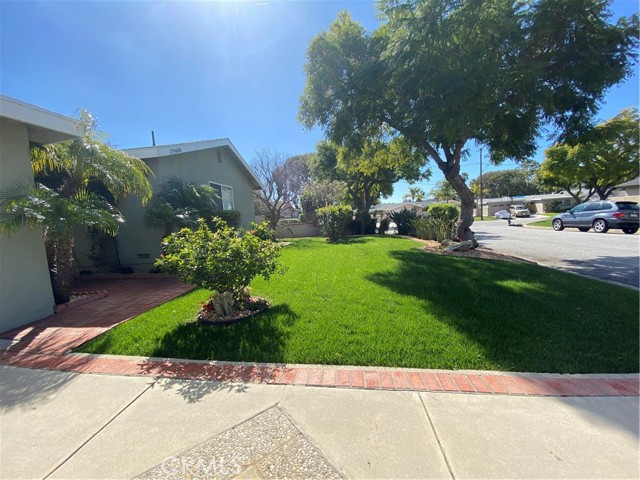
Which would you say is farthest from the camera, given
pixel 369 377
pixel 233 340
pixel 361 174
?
pixel 361 174

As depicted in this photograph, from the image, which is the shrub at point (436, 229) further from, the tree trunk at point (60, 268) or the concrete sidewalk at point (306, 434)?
the tree trunk at point (60, 268)

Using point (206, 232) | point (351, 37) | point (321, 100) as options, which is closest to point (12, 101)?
point (206, 232)

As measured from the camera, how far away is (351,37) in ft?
29.5

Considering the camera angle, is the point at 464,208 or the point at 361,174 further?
the point at 361,174

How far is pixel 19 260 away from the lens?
4590 mm

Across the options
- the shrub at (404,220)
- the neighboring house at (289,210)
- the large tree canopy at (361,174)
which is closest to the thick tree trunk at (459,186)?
the large tree canopy at (361,174)

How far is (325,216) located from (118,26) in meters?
10.00

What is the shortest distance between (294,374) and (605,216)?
2023cm

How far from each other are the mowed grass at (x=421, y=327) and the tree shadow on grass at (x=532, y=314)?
0.05 ft

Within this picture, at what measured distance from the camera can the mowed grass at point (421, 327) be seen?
10.3ft

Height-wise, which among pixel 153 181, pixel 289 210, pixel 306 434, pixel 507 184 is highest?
pixel 507 184

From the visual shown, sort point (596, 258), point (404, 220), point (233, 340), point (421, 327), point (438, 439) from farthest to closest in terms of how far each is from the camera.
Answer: point (404, 220)
point (596, 258)
point (421, 327)
point (233, 340)
point (438, 439)

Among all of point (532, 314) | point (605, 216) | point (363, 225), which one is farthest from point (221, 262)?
point (605, 216)

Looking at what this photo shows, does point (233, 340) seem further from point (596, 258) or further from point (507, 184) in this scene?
point (507, 184)
